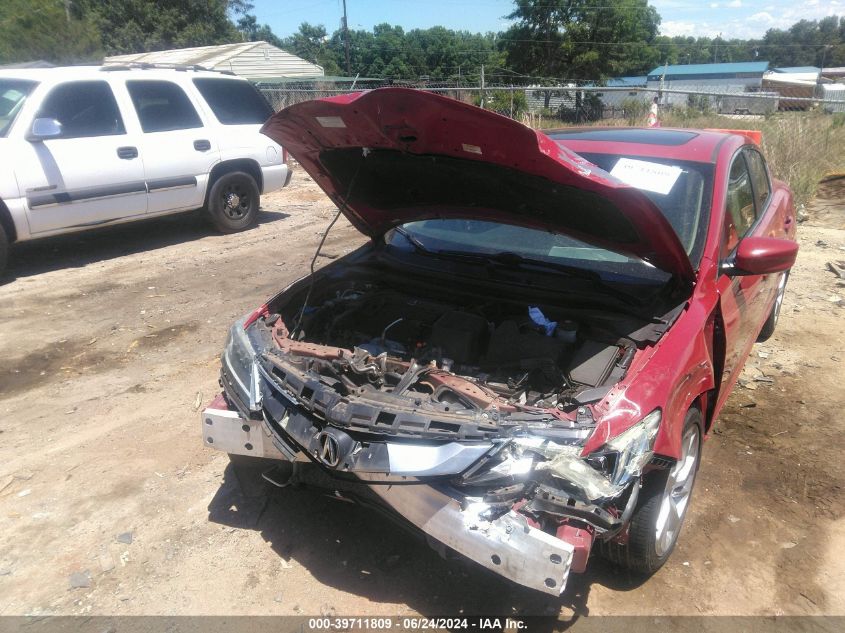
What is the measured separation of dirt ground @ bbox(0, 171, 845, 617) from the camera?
2.61 metres

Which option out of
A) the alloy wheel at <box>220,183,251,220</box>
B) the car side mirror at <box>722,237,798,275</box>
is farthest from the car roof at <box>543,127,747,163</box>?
the alloy wheel at <box>220,183,251,220</box>

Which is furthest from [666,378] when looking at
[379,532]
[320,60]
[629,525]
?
[320,60]

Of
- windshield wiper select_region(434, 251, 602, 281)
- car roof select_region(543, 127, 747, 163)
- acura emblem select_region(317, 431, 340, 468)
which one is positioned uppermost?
car roof select_region(543, 127, 747, 163)

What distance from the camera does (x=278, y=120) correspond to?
9.75ft

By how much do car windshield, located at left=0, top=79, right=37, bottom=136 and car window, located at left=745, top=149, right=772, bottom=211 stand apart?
22.1 feet

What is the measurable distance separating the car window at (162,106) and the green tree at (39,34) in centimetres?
1871

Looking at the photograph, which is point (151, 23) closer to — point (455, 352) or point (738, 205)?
point (738, 205)

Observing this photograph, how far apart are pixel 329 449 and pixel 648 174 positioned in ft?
7.32

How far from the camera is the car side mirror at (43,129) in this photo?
6.31m

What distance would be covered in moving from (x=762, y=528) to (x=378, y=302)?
2206mm

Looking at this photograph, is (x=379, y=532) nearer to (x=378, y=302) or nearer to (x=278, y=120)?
(x=378, y=302)

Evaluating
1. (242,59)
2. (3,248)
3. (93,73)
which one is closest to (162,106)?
(93,73)

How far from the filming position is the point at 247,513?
3.12m

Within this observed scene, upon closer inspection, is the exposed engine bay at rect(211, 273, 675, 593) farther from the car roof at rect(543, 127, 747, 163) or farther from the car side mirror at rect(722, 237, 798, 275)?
the car roof at rect(543, 127, 747, 163)
